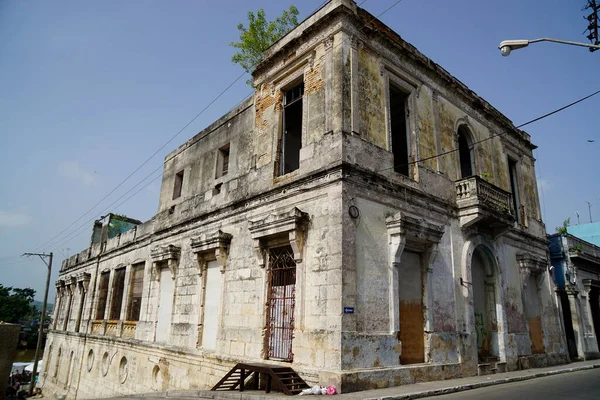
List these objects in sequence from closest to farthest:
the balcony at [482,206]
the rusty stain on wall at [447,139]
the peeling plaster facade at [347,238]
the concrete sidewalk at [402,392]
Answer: the concrete sidewalk at [402,392], the peeling plaster facade at [347,238], the balcony at [482,206], the rusty stain on wall at [447,139]

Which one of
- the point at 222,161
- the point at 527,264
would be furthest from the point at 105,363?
the point at 527,264

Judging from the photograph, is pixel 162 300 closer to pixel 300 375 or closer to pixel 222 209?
pixel 222 209

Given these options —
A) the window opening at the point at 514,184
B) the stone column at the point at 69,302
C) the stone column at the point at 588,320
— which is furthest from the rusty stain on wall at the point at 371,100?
the stone column at the point at 69,302

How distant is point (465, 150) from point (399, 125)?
2831 mm

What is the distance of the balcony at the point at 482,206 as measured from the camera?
12062mm

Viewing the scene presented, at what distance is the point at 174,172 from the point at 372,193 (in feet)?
34.5

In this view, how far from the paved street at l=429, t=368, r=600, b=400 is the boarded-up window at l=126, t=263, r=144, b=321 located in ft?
45.0

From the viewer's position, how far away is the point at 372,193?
9766 millimetres

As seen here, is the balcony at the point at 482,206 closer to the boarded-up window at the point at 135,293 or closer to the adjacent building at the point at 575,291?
the adjacent building at the point at 575,291

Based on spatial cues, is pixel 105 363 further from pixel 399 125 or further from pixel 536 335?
pixel 536 335

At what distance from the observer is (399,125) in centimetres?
1449

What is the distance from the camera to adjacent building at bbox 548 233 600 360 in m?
17.3

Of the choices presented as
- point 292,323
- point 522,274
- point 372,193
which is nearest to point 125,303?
point 292,323

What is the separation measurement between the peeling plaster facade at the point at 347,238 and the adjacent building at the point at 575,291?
1.84 meters
